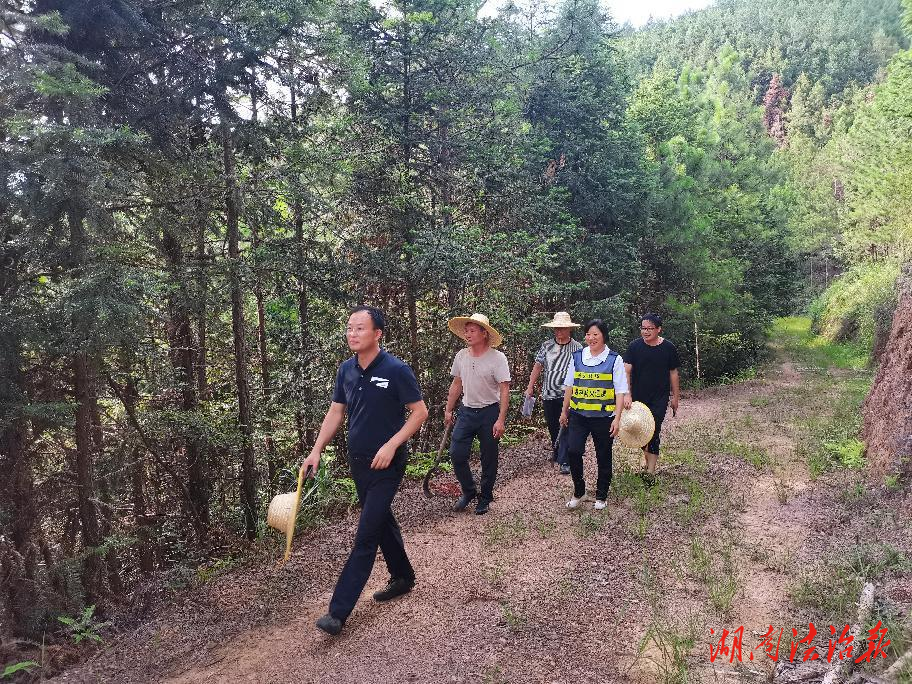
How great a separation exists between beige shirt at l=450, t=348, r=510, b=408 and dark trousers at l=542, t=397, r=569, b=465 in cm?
202

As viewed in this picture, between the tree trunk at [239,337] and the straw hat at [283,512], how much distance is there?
378 cm

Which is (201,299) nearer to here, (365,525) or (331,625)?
(365,525)

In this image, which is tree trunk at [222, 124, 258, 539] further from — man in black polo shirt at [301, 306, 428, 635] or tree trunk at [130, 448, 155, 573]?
man in black polo shirt at [301, 306, 428, 635]

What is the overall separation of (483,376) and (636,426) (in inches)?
72.3

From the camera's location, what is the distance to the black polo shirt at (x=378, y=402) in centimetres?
425

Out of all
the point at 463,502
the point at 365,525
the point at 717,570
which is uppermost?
the point at 365,525

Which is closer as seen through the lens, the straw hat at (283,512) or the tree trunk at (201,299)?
the straw hat at (283,512)

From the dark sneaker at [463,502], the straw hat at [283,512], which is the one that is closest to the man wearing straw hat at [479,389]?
the dark sneaker at [463,502]

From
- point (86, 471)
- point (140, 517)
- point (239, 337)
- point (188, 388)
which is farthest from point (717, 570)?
point (140, 517)

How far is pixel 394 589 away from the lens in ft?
15.5

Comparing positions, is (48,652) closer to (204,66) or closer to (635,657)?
(635,657)

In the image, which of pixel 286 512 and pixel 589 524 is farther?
pixel 589 524

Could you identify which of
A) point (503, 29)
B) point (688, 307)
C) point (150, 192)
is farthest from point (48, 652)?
point (688, 307)

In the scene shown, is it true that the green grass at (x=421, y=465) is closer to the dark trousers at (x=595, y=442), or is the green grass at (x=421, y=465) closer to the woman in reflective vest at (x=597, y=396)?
the dark trousers at (x=595, y=442)
